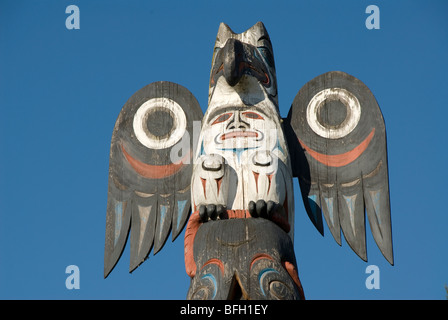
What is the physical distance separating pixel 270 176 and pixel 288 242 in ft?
2.72

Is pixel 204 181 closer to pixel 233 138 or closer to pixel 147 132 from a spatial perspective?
pixel 233 138

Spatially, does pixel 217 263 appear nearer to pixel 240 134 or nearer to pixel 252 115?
pixel 240 134

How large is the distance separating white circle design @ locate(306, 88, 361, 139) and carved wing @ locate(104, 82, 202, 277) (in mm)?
1385

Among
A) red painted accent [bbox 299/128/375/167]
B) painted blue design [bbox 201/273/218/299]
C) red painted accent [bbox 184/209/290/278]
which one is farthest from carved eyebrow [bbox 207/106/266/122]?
painted blue design [bbox 201/273/218/299]

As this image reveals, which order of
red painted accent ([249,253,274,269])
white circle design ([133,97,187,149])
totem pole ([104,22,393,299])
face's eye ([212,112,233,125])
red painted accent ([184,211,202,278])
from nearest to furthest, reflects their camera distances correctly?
red painted accent ([249,253,274,269]) < red painted accent ([184,211,202,278]) < totem pole ([104,22,393,299]) < face's eye ([212,112,233,125]) < white circle design ([133,97,187,149])

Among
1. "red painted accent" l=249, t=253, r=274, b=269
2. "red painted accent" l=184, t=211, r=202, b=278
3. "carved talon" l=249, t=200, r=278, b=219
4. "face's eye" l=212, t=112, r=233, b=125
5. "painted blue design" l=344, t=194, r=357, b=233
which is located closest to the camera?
"red painted accent" l=249, t=253, r=274, b=269

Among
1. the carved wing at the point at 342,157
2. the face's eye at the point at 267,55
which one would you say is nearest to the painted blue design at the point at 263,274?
the carved wing at the point at 342,157

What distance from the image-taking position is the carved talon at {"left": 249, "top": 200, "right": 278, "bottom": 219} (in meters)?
9.16

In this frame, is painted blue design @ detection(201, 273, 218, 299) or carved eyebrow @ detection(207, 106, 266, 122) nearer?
painted blue design @ detection(201, 273, 218, 299)

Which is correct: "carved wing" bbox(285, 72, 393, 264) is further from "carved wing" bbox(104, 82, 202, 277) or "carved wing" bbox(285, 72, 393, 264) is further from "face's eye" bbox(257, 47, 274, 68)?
"carved wing" bbox(104, 82, 202, 277)

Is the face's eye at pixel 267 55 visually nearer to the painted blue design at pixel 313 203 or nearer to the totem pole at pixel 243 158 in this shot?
the totem pole at pixel 243 158

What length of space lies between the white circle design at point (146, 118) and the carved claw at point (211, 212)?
185 cm

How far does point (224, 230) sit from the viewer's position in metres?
8.96

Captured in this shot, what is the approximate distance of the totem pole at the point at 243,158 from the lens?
9664mm
